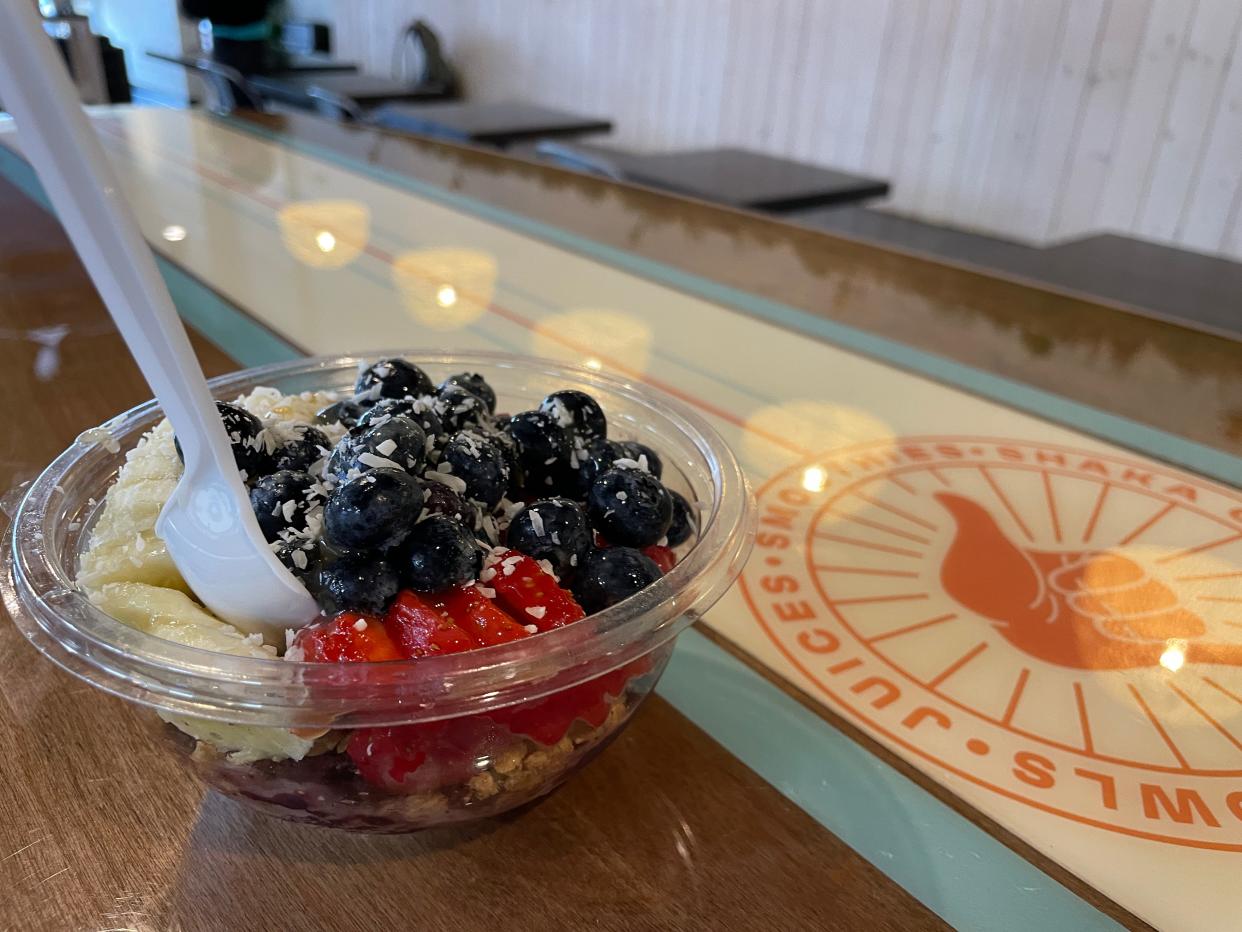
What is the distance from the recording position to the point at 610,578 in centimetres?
50

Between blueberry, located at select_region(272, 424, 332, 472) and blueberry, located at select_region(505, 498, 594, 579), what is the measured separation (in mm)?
124

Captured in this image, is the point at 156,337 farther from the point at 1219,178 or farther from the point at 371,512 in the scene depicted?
the point at 1219,178

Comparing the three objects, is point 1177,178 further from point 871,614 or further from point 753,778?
point 753,778

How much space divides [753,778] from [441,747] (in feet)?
0.62

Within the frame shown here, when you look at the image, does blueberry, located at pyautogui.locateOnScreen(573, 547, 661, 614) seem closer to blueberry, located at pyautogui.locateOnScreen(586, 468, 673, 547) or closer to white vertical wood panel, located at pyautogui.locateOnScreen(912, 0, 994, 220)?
blueberry, located at pyautogui.locateOnScreen(586, 468, 673, 547)

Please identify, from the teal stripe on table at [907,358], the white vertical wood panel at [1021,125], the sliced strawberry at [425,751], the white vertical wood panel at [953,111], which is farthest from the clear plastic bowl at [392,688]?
the white vertical wood panel at [953,111]

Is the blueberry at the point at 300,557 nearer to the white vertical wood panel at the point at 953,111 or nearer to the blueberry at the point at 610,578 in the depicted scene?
the blueberry at the point at 610,578

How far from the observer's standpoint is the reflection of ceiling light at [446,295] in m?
1.25

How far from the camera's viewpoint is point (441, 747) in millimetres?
443

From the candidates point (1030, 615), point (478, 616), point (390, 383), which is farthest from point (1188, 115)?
point (478, 616)

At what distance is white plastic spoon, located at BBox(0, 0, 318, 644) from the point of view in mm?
359

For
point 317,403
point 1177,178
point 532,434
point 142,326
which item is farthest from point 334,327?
point 1177,178

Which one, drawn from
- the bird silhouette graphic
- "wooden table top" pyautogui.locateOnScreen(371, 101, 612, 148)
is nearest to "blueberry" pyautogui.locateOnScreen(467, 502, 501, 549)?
the bird silhouette graphic

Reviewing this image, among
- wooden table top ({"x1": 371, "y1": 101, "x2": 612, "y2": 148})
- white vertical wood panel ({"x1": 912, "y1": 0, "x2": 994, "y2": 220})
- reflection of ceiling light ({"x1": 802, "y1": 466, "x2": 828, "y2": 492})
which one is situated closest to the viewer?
reflection of ceiling light ({"x1": 802, "y1": 466, "x2": 828, "y2": 492})
